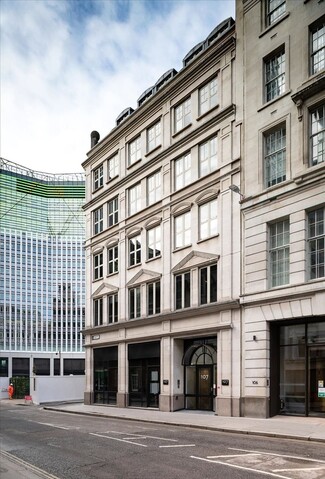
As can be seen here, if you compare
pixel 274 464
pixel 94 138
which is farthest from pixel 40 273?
pixel 274 464

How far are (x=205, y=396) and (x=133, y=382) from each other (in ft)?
25.0

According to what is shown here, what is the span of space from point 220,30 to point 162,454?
80.5 ft

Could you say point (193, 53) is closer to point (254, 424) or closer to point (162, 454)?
point (254, 424)

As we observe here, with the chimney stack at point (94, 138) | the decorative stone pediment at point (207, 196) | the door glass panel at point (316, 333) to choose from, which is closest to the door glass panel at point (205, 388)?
the door glass panel at point (316, 333)

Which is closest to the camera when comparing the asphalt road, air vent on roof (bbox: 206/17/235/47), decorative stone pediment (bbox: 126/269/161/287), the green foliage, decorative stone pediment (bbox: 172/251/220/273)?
the asphalt road

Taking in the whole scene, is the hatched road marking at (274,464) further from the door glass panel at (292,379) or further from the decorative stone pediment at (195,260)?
the decorative stone pediment at (195,260)

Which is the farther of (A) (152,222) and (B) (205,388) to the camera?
(A) (152,222)

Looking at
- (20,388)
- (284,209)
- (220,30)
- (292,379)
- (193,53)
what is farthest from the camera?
(20,388)

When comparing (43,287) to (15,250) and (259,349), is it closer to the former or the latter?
(15,250)

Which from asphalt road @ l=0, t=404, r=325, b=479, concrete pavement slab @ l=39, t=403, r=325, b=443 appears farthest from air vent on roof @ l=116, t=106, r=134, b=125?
asphalt road @ l=0, t=404, r=325, b=479

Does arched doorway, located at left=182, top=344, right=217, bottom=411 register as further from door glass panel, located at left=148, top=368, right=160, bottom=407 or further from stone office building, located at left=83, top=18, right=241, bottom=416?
door glass panel, located at left=148, top=368, right=160, bottom=407

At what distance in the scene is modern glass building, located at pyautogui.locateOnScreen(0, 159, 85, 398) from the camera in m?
119

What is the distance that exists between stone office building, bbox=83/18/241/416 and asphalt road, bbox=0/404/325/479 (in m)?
8.54

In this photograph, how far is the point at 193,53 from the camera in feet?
113
